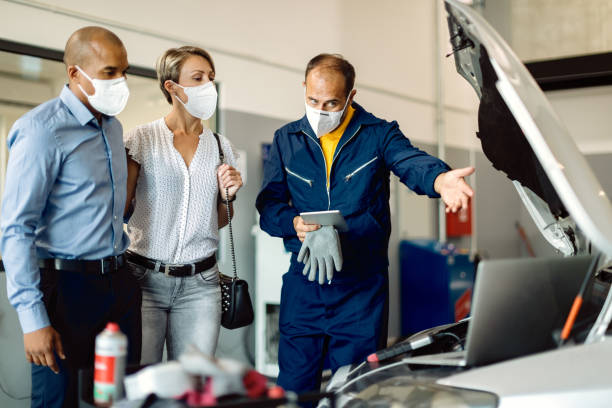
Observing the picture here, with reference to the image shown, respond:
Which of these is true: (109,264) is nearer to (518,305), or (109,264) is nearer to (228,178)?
(228,178)

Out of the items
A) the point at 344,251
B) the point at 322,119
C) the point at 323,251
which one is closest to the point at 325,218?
the point at 323,251

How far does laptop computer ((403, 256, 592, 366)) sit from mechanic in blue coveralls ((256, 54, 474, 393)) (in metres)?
0.80

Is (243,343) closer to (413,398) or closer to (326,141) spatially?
(326,141)

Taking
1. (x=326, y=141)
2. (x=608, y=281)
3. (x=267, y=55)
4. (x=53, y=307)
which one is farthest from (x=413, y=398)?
(x=267, y=55)

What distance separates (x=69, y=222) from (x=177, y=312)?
53 centimetres

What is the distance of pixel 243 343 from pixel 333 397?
11.4ft

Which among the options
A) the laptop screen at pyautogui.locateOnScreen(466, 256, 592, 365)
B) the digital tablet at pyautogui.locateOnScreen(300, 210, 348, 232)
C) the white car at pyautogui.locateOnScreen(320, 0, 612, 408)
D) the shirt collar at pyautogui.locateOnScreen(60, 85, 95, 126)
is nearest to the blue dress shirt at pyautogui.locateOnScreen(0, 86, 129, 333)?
the shirt collar at pyautogui.locateOnScreen(60, 85, 95, 126)

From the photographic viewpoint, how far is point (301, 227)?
7.05 feet

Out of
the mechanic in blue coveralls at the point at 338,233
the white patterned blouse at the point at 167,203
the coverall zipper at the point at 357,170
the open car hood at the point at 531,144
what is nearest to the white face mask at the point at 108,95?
the white patterned blouse at the point at 167,203

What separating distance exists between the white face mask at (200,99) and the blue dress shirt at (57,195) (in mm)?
346

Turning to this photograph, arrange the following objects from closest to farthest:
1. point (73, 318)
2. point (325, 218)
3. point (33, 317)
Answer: point (33, 317)
point (73, 318)
point (325, 218)

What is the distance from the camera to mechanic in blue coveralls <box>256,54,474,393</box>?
2201mm

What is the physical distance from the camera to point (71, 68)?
181 centimetres

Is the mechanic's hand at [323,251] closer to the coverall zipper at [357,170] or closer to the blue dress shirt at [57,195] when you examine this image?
the coverall zipper at [357,170]
